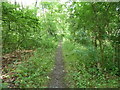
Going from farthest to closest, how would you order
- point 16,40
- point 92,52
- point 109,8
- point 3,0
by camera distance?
point 16,40, point 92,52, point 109,8, point 3,0

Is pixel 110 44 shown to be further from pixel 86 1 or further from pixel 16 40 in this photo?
pixel 16 40

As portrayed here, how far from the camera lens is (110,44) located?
5.43 metres

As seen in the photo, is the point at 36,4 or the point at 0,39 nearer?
the point at 0,39

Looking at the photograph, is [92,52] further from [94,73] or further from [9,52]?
[9,52]

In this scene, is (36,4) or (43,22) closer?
(43,22)

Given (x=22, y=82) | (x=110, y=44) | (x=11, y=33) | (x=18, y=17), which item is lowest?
(x=22, y=82)

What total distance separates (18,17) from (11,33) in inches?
91.8

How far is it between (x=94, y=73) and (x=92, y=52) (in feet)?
4.26

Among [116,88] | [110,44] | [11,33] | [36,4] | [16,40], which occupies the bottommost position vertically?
[116,88]

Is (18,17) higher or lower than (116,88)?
higher

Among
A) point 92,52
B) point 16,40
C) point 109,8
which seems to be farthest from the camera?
point 16,40

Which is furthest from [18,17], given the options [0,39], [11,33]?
[0,39]

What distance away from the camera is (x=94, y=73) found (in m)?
5.70

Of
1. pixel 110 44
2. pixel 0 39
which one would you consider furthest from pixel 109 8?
pixel 0 39
